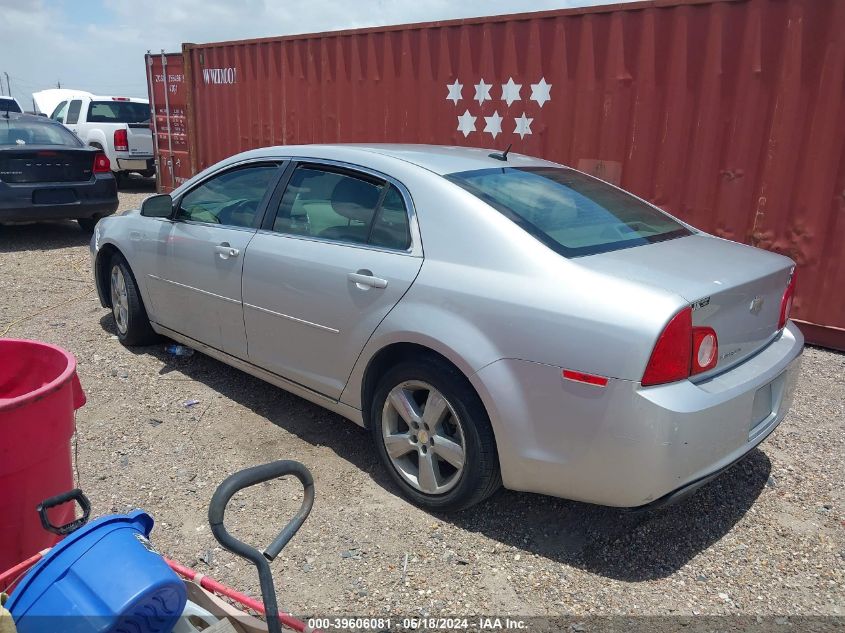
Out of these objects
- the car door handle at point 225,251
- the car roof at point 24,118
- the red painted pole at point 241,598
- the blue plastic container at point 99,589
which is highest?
the car roof at point 24,118

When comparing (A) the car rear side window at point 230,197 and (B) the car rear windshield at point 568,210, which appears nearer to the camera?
(B) the car rear windshield at point 568,210

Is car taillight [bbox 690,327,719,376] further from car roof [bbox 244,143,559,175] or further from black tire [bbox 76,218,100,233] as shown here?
black tire [bbox 76,218,100,233]

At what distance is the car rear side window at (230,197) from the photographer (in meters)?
3.78

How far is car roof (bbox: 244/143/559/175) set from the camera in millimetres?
3201

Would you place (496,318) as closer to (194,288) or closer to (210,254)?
(210,254)

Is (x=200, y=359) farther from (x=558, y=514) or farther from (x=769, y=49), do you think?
(x=769, y=49)

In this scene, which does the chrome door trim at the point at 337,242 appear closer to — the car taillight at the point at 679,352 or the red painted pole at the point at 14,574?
the car taillight at the point at 679,352

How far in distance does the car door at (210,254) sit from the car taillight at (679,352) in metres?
2.28

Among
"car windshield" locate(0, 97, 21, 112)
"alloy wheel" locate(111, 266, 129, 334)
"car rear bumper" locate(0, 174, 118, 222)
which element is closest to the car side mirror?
"alloy wheel" locate(111, 266, 129, 334)

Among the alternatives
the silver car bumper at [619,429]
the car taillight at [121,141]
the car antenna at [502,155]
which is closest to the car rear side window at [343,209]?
the car antenna at [502,155]

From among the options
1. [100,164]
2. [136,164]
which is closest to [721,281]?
[100,164]

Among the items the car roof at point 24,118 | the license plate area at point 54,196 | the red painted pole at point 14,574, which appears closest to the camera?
the red painted pole at point 14,574

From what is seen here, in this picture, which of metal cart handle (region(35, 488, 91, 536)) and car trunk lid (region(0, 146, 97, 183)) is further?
car trunk lid (region(0, 146, 97, 183))

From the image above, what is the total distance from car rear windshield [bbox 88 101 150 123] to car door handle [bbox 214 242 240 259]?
1188cm
